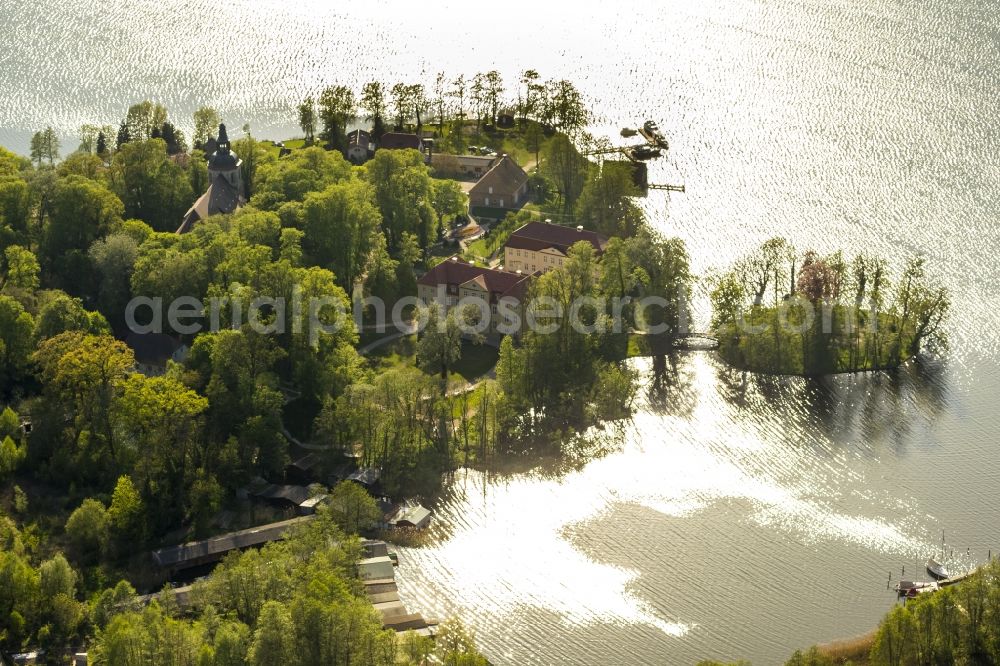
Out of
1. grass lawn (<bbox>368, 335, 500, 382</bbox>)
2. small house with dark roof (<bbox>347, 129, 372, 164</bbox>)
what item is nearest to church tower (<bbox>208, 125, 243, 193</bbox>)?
small house with dark roof (<bbox>347, 129, 372, 164</bbox>)

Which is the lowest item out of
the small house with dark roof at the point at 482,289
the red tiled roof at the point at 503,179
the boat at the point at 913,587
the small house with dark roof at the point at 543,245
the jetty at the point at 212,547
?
the boat at the point at 913,587

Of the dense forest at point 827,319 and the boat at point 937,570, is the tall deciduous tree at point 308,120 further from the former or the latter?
the boat at point 937,570

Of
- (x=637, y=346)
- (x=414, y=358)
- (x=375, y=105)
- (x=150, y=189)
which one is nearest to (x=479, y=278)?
(x=414, y=358)

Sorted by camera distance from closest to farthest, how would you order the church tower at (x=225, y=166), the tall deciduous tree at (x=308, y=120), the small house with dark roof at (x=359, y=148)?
the church tower at (x=225, y=166)
the small house with dark roof at (x=359, y=148)
the tall deciduous tree at (x=308, y=120)

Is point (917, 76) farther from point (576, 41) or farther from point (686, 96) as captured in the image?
point (576, 41)

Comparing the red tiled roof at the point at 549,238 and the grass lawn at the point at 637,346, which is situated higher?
the red tiled roof at the point at 549,238

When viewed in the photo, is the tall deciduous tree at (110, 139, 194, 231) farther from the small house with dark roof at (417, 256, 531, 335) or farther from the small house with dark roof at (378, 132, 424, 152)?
the small house with dark roof at (417, 256, 531, 335)

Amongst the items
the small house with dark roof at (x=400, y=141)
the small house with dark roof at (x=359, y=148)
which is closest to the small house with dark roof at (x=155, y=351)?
the small house with dark roof at (x=359, y=148)
